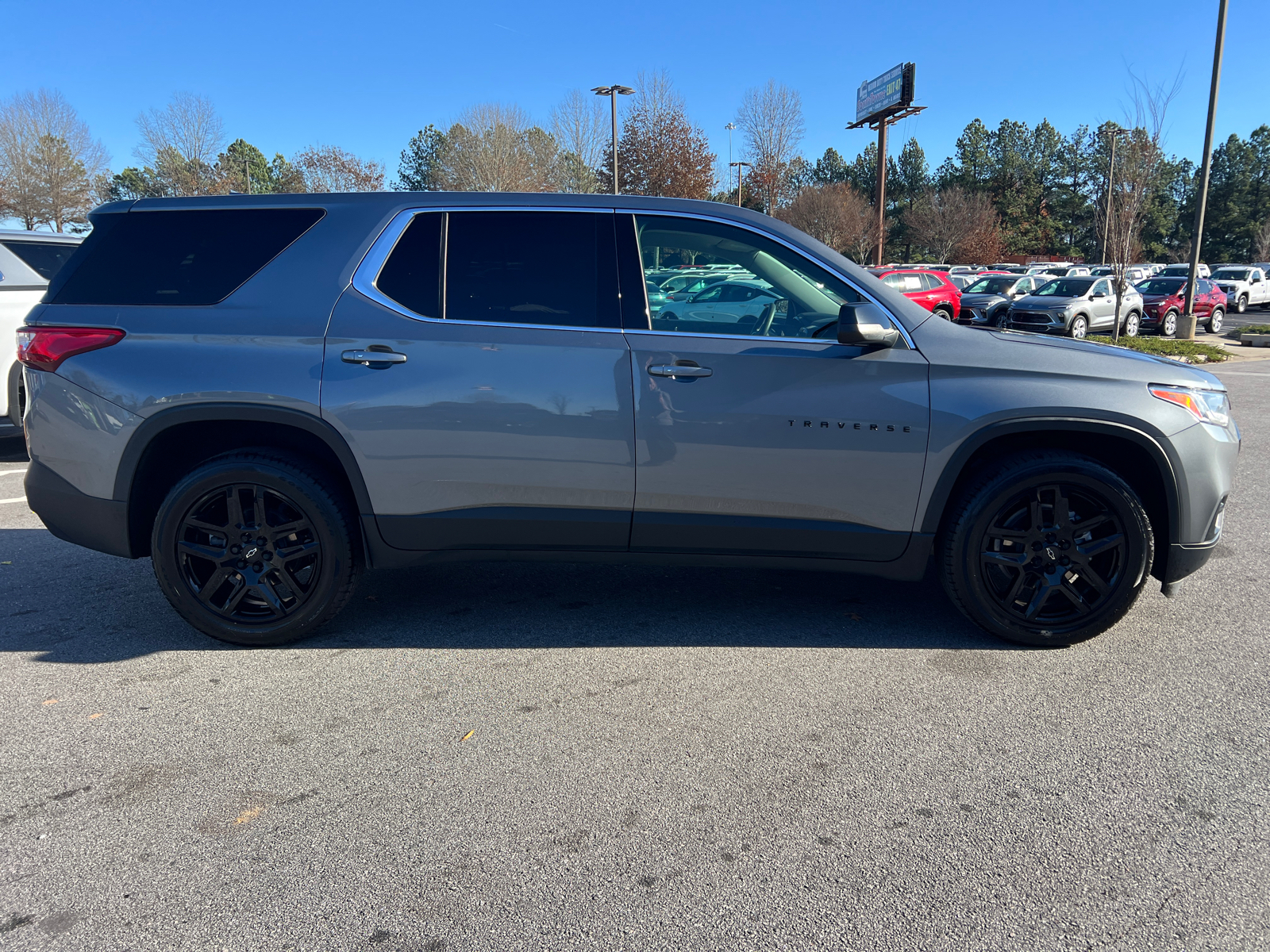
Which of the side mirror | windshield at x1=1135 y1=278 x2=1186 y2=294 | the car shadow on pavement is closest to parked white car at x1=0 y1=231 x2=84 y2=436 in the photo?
the car shadow on pavement

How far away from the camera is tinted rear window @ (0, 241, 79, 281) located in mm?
7766

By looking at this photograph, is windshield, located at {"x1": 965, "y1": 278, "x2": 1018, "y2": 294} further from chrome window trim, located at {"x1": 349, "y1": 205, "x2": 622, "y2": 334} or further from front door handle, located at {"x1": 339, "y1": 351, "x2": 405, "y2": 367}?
front door handle, located at {"x1": 339, "y1": 351, "x2": 405, "y2": 367}

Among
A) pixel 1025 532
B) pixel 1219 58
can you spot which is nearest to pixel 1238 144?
pixel 1219 58

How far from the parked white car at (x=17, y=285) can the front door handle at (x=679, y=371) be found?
5.96m

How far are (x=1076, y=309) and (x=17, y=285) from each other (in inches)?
808

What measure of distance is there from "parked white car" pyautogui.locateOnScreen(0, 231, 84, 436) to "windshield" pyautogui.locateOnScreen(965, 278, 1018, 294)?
76.4 feet

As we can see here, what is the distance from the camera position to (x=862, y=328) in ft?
11.1

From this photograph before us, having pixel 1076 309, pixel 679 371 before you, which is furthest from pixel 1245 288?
pixel 679 371

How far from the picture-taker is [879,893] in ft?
7.43

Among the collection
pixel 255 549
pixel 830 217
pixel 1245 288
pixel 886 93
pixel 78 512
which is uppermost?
pixel 886 93

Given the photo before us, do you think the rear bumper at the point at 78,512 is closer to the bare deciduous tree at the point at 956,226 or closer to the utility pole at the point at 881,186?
the utility pole at the point at 881,186

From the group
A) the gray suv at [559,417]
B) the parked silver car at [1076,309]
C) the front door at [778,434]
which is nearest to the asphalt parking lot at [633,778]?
the gray suv at [559,417]

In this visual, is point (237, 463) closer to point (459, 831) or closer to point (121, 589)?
point (121, 589)

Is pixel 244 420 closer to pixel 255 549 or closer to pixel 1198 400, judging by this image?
pixel 255 549
